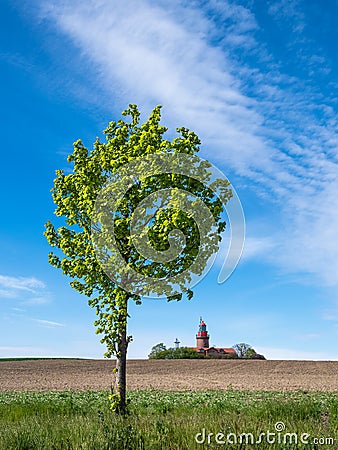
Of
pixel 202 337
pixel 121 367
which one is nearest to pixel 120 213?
pixel 121 367

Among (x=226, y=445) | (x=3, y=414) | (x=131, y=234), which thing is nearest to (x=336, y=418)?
(x=226, y=445)

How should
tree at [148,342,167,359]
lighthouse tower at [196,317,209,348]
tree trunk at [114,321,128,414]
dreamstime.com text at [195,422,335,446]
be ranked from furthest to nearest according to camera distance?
lighthouse tower at [196,317,209,348]
tree at [148,342,167,359]
tree trunk at [114,321,128,414]
dreamstime.com text at [195,422,335,446]

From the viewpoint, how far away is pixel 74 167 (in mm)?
14789

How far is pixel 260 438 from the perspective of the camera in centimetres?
934

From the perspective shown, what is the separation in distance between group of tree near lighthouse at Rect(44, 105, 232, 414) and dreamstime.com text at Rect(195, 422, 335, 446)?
13.4 feet

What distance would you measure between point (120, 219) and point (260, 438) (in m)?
6.08

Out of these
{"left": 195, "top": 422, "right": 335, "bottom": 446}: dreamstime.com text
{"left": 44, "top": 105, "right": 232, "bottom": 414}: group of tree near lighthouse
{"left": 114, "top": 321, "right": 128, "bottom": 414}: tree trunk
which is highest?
{"left": 44, "top": 105, "right": 232, "bottom": 414}: group of tree near lighthouse

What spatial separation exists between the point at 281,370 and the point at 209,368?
7.30 metres

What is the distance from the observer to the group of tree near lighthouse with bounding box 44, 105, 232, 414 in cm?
1275

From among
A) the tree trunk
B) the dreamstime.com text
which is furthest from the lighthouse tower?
the dreamstime.com text

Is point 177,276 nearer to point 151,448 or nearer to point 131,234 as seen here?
point 131,234
